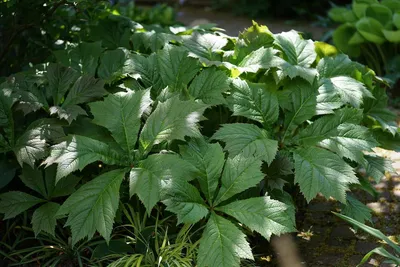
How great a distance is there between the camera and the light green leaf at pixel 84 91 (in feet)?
9.28

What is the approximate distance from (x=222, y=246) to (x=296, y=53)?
1.14 meters

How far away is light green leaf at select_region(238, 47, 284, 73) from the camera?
115 inches

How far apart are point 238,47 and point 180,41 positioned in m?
0.29

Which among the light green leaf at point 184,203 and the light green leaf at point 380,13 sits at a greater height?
the light green leaf at point 184,203

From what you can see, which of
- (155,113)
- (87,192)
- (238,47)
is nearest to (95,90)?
(155,113)

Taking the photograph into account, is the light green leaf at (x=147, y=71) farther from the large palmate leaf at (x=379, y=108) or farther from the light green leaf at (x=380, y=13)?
the light green leaf at (x=380, y=13)

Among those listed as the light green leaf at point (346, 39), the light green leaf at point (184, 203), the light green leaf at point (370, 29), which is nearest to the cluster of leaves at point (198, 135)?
the light green leaf at point (184, 203)

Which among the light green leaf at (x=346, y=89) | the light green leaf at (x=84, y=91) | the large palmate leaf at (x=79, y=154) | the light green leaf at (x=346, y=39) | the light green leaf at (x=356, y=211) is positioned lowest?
the light green leaf at (x=346, y=39)

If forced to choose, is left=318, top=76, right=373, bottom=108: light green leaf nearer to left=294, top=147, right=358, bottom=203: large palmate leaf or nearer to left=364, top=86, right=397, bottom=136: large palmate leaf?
left=364, top=86, right=397, bottom=136: large palmate leaf

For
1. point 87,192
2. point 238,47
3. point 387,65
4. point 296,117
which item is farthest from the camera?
point 387,65

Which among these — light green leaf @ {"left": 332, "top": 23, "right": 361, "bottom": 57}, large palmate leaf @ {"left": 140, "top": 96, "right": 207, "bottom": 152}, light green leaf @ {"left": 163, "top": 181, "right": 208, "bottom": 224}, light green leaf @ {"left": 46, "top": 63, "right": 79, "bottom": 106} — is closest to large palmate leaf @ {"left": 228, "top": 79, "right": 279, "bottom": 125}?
large palmate leaf @ {"left": 140, "top": 96, "right": 207, "bottom": 152}

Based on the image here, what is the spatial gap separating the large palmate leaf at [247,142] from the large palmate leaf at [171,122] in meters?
0.14

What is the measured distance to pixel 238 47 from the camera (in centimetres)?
317

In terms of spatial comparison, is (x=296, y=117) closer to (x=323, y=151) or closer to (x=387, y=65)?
(x=323, y=151)
